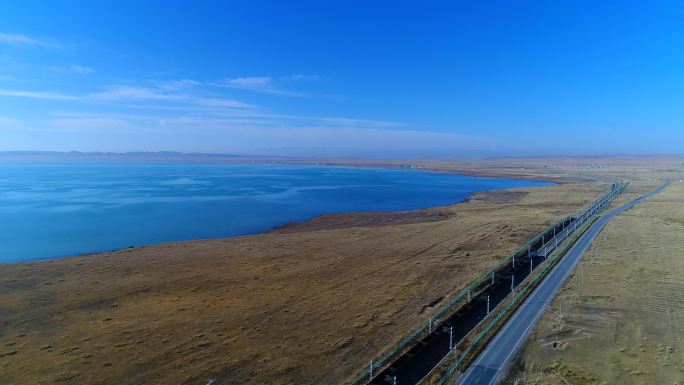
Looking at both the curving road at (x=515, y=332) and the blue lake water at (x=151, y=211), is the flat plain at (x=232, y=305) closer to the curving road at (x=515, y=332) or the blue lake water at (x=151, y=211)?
the curving road at (x=515, y=332)

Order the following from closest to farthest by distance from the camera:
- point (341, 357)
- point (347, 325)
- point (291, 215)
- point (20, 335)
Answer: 1. point (341, 357)
2. point (20, 335)
3. point (347, 325)
4. point (291, 215)

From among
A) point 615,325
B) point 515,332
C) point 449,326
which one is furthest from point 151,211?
point 615,325

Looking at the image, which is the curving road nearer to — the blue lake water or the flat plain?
the flat plain

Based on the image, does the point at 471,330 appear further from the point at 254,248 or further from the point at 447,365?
the point at 254,248

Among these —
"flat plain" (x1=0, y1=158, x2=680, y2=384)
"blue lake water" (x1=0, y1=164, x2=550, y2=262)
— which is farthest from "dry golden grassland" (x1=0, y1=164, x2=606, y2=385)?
"blue lake water" (x1=0, y1=164, x2=550, y2=262)

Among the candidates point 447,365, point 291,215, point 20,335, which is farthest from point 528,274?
point 291,215
